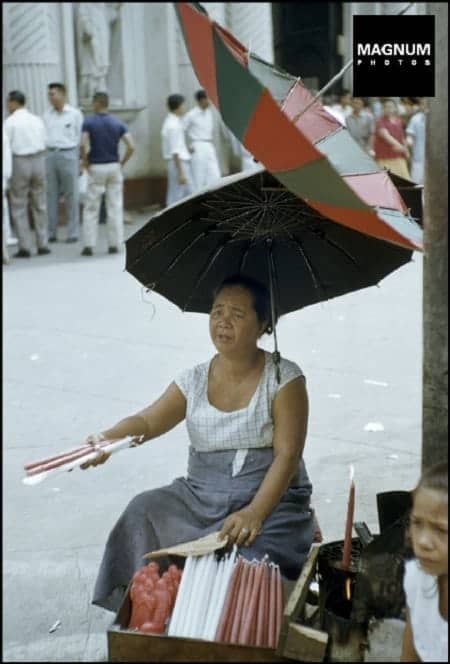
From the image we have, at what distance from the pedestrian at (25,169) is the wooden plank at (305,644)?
9.71 metres

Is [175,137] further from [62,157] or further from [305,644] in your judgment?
[305,644]

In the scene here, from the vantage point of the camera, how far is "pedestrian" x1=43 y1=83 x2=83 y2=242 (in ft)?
42.6

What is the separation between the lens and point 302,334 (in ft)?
26.6

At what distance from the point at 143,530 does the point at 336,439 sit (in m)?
2.41

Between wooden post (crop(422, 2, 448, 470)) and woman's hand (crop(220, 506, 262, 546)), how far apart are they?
61cm

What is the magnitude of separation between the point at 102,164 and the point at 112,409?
5950 mm

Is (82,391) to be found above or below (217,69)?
below

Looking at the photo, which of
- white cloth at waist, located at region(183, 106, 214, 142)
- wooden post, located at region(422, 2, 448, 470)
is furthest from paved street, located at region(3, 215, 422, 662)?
white cloth at waist, located at region(183, 106, 214, 142)

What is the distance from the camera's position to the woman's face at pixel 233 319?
3521 millimetres

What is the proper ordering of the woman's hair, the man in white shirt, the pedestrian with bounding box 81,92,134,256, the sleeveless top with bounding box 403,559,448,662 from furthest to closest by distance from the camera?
the man in white shirt
the pedestrian with bounding box 81,92,134,256
the woman's hair
the sleeveless top with bounding box 403,559,448,662

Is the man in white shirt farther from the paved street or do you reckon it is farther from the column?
the paved street

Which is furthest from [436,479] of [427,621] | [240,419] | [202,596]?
[240,419]

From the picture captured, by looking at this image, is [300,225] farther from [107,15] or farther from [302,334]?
[107,15]

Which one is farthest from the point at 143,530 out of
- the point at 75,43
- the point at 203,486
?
the point at 75,43
